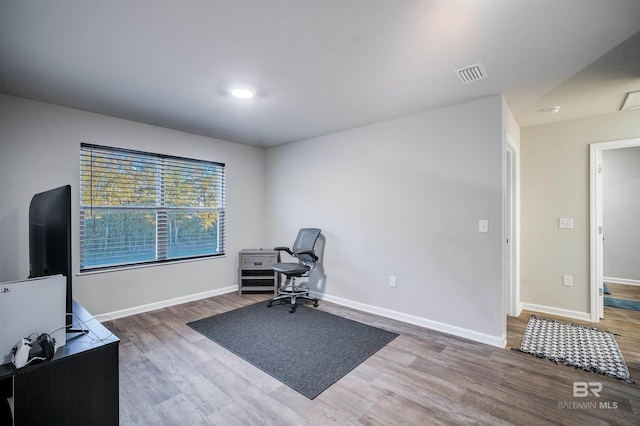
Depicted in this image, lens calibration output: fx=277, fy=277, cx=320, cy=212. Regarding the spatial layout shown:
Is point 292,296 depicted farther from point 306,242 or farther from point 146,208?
point 146,208

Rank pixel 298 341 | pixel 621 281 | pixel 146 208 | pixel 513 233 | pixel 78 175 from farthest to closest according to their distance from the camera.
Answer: pixel 621 281 → pixel 146 208 → pixel 513 233 → pixel 78 175 → pixel 298 341

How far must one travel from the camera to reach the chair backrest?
3873 mm

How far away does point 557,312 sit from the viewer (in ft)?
11.2

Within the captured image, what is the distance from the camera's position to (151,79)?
91.8 inches

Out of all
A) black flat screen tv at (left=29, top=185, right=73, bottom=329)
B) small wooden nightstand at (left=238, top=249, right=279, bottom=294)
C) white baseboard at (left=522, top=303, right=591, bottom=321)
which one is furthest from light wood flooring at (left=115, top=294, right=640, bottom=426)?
small wooden nightstand at (left=238, top=249, right=279, bottom=294)

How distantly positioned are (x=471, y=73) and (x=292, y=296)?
3092 millimetres

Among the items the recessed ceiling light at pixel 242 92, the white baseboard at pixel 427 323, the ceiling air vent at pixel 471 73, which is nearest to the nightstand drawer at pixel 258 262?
the white baseboard at pixel 427 323

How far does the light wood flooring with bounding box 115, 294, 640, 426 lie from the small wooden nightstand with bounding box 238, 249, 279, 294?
1.55 meters

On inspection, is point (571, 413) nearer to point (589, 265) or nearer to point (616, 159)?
point (589, 265)

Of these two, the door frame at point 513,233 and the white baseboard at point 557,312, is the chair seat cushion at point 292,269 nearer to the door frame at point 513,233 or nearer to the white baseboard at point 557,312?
the door frame at point 513,233

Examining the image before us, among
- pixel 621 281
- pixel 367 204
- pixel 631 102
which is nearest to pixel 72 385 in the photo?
pixel 367 204

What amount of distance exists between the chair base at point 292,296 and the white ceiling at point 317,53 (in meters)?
2.37

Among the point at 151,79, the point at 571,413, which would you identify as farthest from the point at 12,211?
the point at 571,413

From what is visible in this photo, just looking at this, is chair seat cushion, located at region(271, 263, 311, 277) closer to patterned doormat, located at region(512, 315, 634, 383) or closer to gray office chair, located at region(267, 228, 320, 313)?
gray office chair, located at region(267, 228, 320, 313)
